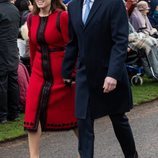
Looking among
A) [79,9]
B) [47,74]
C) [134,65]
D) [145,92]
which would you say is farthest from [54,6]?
[134,65]

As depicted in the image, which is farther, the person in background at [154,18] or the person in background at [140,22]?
the person in background at [154,18]

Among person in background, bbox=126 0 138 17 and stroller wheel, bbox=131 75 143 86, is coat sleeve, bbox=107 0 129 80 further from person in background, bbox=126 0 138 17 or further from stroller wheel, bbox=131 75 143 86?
person in background, bbox=126 0 138 17

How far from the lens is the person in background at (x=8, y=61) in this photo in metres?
7.52

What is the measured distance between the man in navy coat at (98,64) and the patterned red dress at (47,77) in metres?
0.20

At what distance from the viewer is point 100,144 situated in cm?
652

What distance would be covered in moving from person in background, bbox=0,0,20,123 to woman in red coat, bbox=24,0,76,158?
2180mm

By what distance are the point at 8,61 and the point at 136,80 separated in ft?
12.9

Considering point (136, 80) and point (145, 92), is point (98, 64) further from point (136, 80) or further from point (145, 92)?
point (136, 80)

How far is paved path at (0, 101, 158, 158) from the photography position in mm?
6117

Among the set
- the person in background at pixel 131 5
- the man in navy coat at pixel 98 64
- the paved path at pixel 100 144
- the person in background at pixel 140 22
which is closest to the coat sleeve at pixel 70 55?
the man in navy coat at pixel 98 64

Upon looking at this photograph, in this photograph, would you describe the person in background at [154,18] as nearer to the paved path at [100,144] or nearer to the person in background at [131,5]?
the person in background at [131,5]

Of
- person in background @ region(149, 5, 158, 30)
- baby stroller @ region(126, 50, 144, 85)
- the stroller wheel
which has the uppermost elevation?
baby stroller @ region(126, 50, 144, 85)

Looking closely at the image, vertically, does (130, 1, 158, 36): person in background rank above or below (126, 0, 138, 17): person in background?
below

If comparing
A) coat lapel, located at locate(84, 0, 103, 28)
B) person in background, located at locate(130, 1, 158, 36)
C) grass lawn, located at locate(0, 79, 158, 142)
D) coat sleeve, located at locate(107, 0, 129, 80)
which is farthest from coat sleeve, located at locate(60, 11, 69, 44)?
person in background, located at locate(130, 1, 158, 36)
